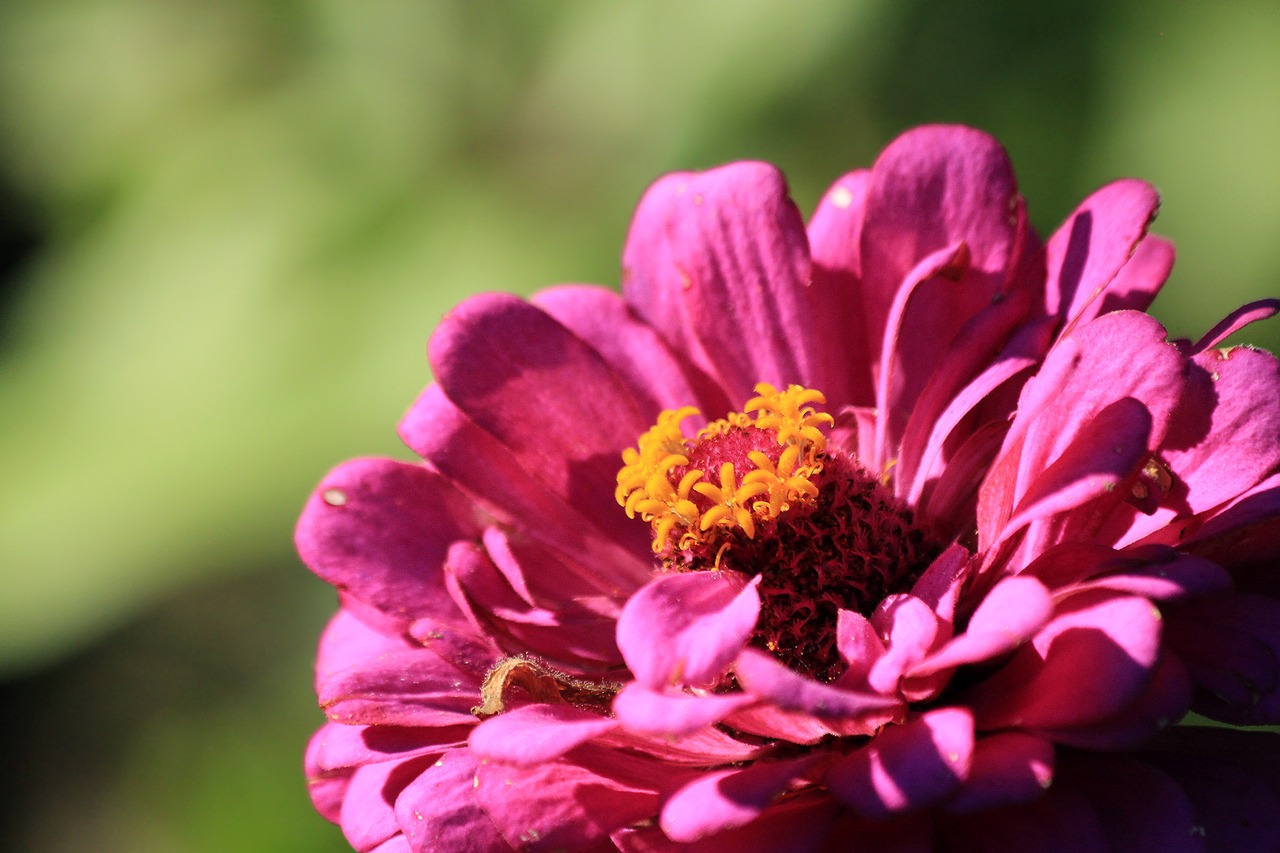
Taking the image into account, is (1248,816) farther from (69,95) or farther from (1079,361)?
(69,95)

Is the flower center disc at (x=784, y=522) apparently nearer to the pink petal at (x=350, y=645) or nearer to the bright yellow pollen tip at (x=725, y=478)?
the bright yellow pollen tip at (x=725, y=478)

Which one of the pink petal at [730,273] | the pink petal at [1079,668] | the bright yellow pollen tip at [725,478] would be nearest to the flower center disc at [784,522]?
the bright yellow pollen tip at [725,478]

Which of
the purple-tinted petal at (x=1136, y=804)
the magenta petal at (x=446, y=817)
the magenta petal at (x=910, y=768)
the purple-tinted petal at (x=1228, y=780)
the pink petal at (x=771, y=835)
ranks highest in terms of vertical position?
the magenta petal at (x=446, y=817)

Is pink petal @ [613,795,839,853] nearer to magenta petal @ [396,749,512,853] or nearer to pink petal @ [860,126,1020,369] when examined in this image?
magenta petal @ [396,749,512,853]

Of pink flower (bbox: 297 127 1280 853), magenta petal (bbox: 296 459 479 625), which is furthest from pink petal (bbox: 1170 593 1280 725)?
magenta petal (bbox: 296 459 479 625)

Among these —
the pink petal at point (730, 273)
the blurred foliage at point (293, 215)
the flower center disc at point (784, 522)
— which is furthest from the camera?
the blurred foliage at point (293, 215)
